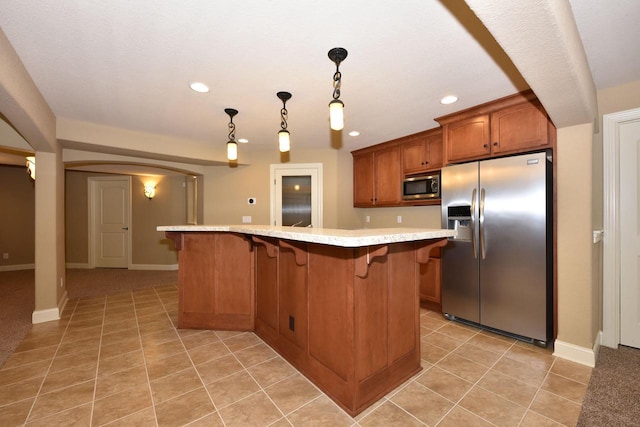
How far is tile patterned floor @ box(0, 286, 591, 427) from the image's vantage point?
1649 millimetres

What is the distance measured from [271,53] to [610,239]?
3370 mm

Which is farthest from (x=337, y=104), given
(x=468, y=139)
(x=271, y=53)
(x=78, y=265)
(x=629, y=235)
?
(x=78, y=265)

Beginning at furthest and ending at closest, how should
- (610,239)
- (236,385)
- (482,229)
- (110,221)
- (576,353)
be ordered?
(110,221)
(482,229)
(610,239)
(576,353)
(236,385)

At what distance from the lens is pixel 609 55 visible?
1970 mm

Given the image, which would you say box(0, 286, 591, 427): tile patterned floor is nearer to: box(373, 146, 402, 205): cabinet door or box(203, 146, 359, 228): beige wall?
box(373, 146, 402, 205): cabinet door

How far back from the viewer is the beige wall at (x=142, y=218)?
6316 mm

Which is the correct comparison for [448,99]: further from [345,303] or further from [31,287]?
[31,287]

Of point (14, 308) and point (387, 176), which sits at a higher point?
point (387, 176)

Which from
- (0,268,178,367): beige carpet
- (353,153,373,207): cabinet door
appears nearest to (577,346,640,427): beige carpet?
(353,153,373,207): cabinet door

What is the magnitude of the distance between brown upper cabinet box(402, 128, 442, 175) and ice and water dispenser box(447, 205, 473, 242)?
0.85 m

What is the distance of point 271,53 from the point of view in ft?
6.42

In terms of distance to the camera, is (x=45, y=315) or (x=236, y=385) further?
(x=45, y=315)

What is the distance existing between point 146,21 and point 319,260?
1806 mm

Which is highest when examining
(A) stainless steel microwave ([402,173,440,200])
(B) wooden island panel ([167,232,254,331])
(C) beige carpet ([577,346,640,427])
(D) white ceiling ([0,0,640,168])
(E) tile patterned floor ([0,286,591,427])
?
(D) white ceiling ([0,0,640,168])
